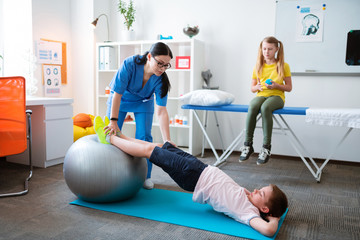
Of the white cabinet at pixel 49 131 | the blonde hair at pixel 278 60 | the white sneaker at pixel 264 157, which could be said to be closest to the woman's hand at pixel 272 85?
the blonde hair at pixel 278 60

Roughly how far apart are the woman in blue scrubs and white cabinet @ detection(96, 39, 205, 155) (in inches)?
61.6

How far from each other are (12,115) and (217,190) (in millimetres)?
1549

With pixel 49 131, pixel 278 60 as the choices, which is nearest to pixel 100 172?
pixel 49 131

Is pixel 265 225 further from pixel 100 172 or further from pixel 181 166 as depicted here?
pixel 100 172

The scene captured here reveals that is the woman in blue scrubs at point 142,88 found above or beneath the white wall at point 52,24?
beneath

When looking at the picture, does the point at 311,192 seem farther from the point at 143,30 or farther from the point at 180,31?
the point at 143,30

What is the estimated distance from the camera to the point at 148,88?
2.45 m

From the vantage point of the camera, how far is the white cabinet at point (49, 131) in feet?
10.6

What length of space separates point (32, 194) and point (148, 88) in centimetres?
114

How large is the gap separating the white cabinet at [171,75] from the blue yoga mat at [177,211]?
5.55 ft

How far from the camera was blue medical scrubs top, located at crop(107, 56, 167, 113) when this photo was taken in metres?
2.32

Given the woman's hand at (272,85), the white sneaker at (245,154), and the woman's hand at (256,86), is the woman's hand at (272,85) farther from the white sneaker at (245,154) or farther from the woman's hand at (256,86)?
the white sneaker at (245,154)

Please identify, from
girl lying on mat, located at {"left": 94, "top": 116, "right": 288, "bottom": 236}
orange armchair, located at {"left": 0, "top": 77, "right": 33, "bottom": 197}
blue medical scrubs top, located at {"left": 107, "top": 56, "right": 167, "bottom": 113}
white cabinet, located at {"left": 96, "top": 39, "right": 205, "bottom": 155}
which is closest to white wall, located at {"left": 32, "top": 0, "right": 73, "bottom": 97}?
white cabinet, located at {"left": 96, "top": 39, "right": 205, "bottom": 155}

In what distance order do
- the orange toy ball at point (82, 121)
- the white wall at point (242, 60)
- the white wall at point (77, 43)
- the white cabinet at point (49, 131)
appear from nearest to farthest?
the white cabinet at point (49, 131)
the white wall at point (242, 60)
the orange toy ball at point (82, 121)
the white wall at point (77, 43)
